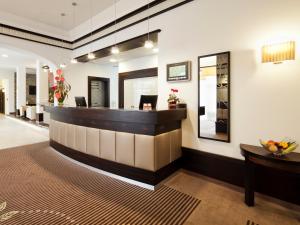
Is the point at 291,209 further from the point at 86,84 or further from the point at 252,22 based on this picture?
the point at 86,84

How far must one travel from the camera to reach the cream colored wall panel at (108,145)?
3028mm

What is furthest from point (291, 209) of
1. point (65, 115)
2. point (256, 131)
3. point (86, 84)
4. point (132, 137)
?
point (86, 84)

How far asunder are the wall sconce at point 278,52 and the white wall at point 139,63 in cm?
382

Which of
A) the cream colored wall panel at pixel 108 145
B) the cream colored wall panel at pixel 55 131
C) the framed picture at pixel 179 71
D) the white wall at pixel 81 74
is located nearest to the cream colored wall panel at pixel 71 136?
the cream colored wall panel at pixel 55 131

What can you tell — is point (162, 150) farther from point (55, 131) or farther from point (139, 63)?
point (139, 63)

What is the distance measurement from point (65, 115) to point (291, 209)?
4.31m

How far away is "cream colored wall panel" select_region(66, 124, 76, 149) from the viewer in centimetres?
382

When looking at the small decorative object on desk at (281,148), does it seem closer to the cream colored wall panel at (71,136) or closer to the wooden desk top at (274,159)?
the wooden desk top at (274,159)

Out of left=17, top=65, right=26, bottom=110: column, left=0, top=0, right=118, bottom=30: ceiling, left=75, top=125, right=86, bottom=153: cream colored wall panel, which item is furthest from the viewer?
left=17, top=65, right=26, bottom=110: column

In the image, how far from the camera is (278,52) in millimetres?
2271

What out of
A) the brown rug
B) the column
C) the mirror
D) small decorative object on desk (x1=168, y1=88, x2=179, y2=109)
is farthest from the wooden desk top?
the column

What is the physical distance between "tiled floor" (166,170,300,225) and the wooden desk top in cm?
62

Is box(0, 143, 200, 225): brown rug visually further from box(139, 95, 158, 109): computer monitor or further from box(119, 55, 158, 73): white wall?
box(119, 55, 158, 73): white wall

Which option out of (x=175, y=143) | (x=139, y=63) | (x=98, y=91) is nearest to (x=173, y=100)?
(x=175, y=143)
